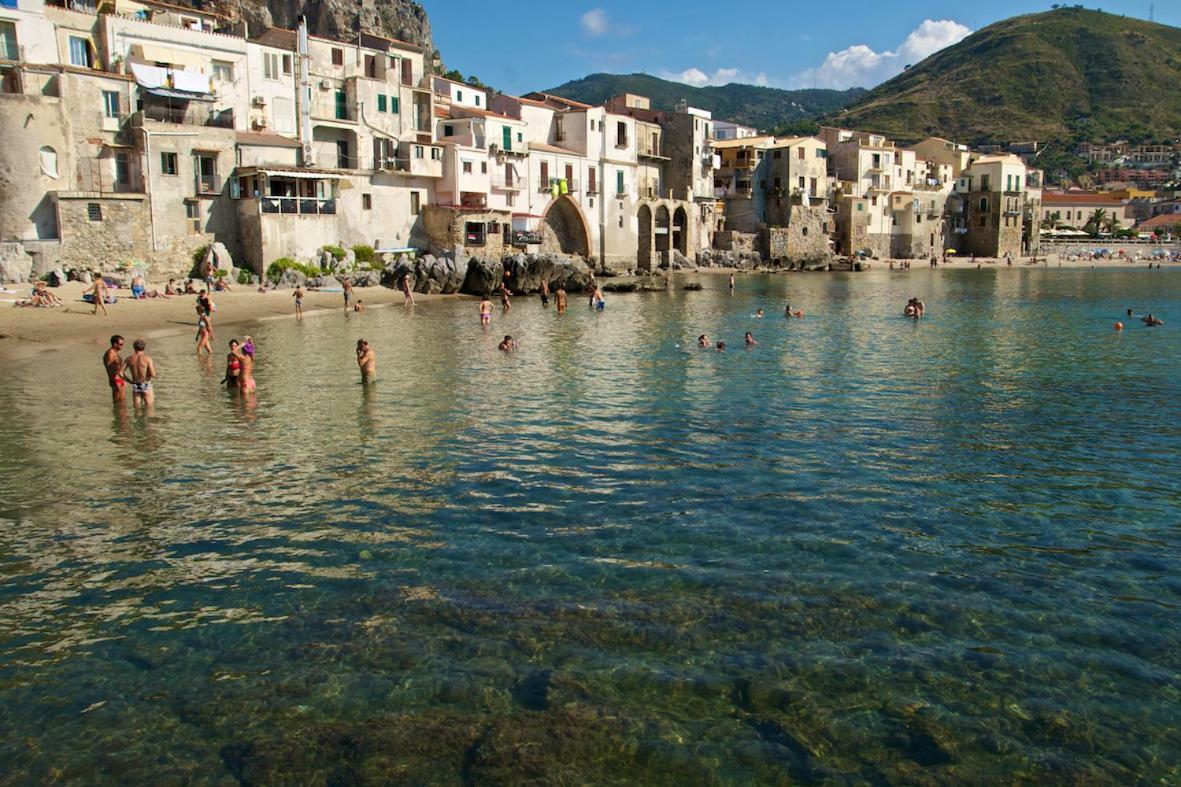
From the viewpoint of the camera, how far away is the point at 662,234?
80125 millimetres

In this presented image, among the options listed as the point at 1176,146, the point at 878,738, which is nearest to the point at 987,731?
the point at 878,738

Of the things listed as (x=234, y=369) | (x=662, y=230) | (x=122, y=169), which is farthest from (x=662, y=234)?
(x=234, y=369)

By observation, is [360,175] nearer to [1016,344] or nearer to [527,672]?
[1016,344]

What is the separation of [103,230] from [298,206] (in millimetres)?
10022

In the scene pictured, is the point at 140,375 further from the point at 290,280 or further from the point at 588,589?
the point at 290,280

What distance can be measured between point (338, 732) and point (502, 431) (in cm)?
1052

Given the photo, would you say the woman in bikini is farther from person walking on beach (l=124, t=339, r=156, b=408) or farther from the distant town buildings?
the distant town buildings

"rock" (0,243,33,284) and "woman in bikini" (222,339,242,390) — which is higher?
"rock" (0,243,33,284)

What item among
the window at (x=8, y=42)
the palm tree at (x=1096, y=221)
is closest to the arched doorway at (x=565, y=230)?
the window at (x=8, y=42)

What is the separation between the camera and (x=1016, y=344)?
32.1m

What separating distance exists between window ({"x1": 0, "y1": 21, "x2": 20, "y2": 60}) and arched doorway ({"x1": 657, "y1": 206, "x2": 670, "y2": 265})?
50.2m

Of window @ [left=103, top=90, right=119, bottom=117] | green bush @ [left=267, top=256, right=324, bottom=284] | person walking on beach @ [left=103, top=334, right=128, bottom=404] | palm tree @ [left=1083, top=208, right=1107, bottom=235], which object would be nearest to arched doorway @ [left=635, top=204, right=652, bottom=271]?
green bush @ [left=267, top=256, right=324, bottom=284]

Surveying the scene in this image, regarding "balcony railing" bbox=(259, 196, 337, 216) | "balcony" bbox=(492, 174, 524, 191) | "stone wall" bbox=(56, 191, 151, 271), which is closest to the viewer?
"stone wall" bbox=(56, 191, 151, 271)

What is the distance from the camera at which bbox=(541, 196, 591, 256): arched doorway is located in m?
68.1
